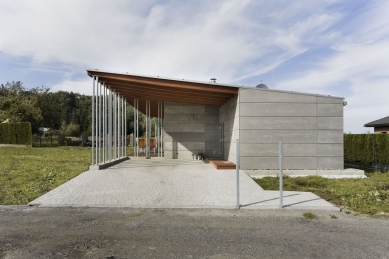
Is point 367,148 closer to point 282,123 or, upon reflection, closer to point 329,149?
point 329,149

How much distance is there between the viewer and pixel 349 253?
144 inches

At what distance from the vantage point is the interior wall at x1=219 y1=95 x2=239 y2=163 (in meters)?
11.7

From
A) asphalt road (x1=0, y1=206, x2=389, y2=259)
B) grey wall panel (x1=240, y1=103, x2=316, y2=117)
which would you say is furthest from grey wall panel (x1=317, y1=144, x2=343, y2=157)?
asphalt road (x1=0, y1=206, x2=389, y2=259)

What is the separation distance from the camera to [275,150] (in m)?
11.2

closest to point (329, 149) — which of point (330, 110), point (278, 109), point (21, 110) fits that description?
point (330, 110)

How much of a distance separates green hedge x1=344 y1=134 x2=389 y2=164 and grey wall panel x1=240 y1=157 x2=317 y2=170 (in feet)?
25.6

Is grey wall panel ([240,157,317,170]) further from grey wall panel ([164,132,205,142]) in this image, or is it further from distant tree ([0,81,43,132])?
distant tree ([0,81,43,132])

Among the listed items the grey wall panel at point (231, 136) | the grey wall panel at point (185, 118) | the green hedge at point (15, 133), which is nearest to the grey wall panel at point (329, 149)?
the grey wall panel at point (231, 136)

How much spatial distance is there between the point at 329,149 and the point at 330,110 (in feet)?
5.32

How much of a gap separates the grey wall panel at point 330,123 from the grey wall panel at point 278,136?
44 cm

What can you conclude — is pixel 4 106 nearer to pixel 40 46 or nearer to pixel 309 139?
pixel 40 46

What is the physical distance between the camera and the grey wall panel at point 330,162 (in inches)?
439

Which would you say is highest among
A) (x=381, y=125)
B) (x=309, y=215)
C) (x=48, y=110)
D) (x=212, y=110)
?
(x=48, y=110)

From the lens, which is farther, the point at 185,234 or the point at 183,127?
the point at 183,127
